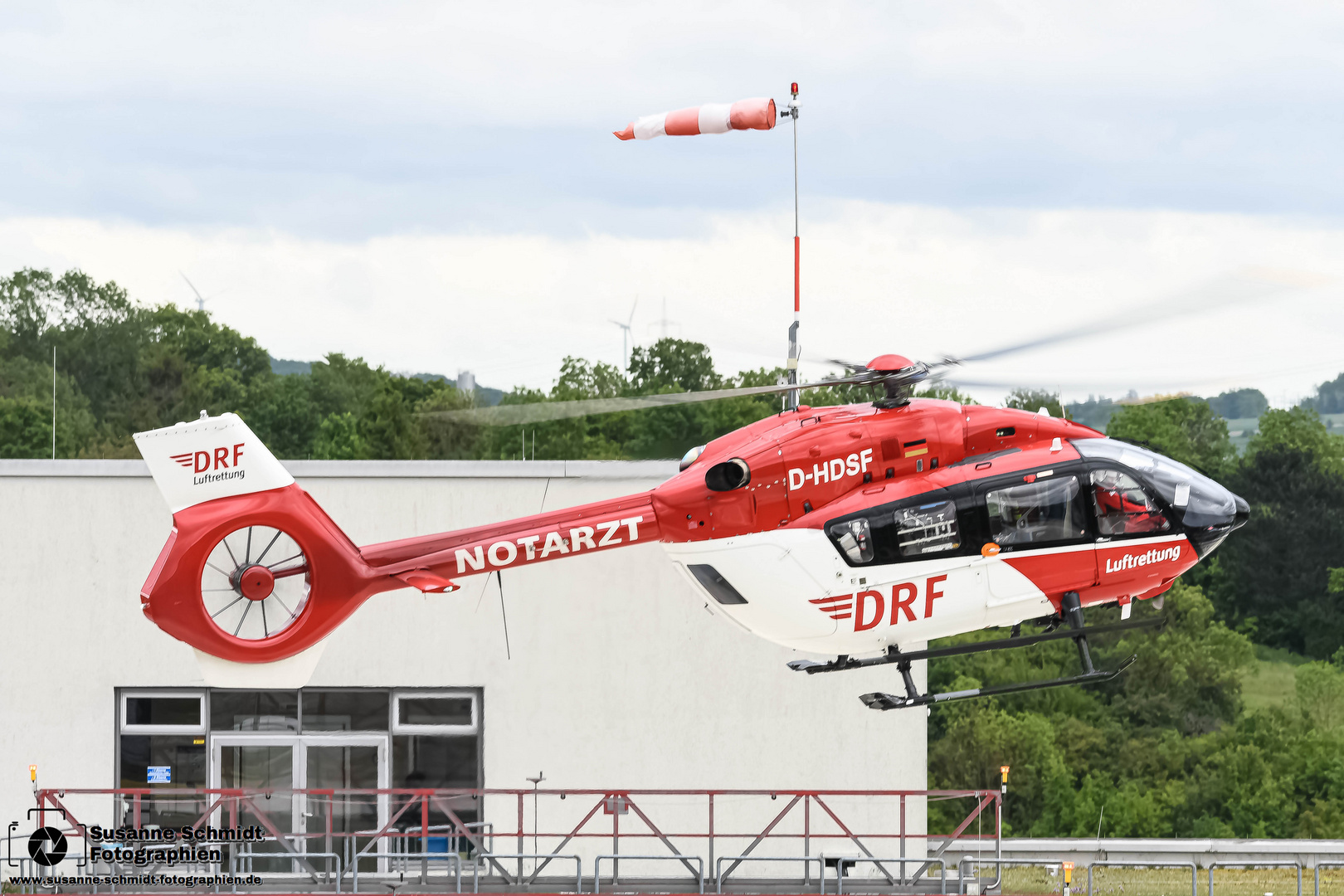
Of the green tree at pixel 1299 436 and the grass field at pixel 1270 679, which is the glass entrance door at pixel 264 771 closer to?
the grass field at pixel 1270 679

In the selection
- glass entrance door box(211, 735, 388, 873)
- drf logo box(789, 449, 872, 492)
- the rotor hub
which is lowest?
glass entrance door box(211, 735, 388, 873)

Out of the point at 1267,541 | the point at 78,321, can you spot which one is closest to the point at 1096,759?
the point at 1267,541

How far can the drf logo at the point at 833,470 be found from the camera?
56.8 feet

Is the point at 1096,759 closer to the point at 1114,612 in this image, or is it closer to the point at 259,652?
the point at 1114,612

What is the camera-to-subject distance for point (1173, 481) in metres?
17.8

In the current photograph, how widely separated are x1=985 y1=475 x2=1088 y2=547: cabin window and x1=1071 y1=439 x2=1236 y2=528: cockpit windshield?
1.80 feet

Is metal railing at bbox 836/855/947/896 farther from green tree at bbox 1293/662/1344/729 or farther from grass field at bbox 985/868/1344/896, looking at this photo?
green tree at bbox 1293/662/1344/729

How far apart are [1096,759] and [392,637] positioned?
49899 mm

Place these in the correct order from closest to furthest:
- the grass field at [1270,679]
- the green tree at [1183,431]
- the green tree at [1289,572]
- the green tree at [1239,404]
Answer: the grass field at [1270,679] → the green tree at [1289,572] → the green tree at [1183,431] → the green tree at [1239,404]

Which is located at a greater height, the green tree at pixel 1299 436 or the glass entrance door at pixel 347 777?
the green tree at pixel 1299 436

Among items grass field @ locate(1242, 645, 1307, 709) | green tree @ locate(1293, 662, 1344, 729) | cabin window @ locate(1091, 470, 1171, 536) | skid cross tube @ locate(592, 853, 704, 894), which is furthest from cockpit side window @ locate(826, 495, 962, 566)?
grass field @ locate(1242, 645, 1307, 709)

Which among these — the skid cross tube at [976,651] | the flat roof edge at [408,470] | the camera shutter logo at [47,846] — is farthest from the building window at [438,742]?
the skid cross tube at [976,651]

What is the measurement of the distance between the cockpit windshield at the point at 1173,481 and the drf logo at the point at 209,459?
910 cm

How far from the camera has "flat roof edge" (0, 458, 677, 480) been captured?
72.9ft
